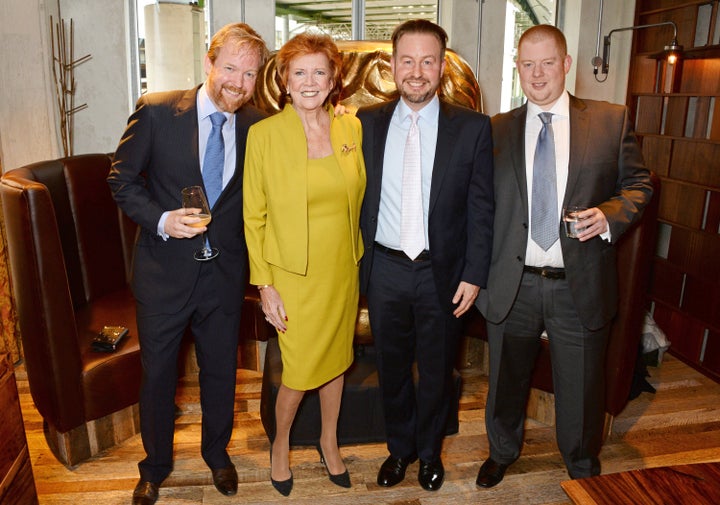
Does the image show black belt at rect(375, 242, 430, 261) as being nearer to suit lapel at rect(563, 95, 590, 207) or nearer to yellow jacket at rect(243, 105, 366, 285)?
yellow jacket at rect(243, 105, 366, 285)

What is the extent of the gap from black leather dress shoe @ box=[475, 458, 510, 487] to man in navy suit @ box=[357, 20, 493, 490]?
43 cm

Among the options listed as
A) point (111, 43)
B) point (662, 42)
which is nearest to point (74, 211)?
point (111, 43)

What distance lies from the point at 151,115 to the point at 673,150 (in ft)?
11.6

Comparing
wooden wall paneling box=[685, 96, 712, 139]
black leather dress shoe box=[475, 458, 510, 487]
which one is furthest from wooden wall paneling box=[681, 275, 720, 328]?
black leather dress shoe box=[475, 458, 510, 487]

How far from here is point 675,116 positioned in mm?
4348

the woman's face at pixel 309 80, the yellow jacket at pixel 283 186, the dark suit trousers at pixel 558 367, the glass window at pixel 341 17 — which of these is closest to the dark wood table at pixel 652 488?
the dark suit trousers at pixel 558 367

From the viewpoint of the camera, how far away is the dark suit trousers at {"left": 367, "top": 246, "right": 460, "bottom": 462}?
2350 mm

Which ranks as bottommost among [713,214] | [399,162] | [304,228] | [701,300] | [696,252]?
[701,300]

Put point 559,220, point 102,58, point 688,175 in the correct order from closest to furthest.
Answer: point 559,220
point 688,175
point 102,58

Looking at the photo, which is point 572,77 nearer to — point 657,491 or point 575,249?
point 575,249

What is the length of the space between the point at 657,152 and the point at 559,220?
2664mm

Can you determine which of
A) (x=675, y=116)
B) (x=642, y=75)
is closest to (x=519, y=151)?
(x=675, y=116)

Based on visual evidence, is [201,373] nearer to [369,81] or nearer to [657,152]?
[369,81]

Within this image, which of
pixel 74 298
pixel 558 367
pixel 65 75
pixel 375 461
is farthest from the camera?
pixel 65 75
